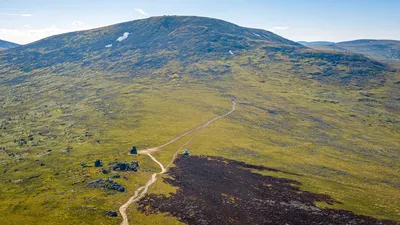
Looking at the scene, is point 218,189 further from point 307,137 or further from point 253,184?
point 307,137

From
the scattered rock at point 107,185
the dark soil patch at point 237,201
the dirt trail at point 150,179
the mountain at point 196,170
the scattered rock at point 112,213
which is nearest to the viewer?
the scattered rock at point 112,213

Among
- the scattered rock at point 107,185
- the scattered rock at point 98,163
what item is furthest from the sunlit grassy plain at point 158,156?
the scattered rock at point 98,163

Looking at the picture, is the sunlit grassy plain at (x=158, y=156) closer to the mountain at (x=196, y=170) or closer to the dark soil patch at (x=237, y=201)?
the mountain at (x=196, y=170)

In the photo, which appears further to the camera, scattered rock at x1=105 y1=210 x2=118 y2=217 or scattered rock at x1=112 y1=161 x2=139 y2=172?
scattered rock at x1=112 y1=161 x2=139 y2=172

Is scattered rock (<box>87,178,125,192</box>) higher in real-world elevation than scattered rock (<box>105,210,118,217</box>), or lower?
higher

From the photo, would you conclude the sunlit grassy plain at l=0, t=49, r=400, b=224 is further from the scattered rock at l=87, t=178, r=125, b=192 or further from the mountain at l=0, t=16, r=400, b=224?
the scattered rock at l=87, t=178, r=125, b=192

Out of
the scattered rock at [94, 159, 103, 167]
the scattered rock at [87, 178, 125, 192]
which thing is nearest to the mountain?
the scattered rock at [87, 178, 125, 192]

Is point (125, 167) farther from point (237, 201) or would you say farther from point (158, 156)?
point (237, 201)

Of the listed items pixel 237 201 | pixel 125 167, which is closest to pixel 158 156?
pixel 125 167
